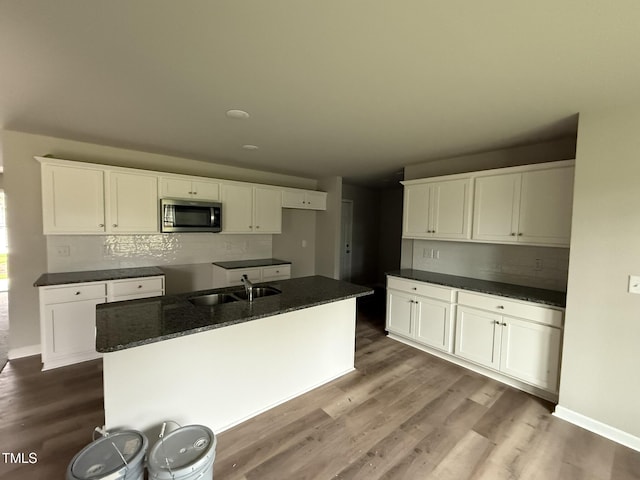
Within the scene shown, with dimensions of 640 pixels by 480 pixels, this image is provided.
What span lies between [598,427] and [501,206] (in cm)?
200

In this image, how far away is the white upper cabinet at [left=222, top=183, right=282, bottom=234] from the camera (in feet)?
13.9

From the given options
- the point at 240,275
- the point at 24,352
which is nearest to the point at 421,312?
the point at 240,275

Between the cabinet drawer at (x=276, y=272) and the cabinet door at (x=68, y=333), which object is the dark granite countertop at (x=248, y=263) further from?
the cabinet door at (x=68, y=333)

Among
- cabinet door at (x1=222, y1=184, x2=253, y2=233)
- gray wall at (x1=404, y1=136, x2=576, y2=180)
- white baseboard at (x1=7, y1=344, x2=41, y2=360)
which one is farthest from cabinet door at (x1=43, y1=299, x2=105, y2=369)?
gray wall at (x1=404, y1=136, x2=576, y2=180)

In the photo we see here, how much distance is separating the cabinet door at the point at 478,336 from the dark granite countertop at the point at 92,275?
356 cm

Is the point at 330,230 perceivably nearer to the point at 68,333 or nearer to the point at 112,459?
the point at 68,333

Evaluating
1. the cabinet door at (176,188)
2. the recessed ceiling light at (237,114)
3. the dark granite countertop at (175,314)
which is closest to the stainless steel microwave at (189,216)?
the cabinet door at (176,188)

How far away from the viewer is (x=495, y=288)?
299 centimetres

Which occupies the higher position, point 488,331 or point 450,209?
point 450,209

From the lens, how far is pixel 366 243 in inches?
277

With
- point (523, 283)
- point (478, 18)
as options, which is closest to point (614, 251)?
point (523, 283)

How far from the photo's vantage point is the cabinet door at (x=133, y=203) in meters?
3.35

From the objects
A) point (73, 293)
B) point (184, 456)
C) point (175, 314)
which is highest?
point (175, 314)

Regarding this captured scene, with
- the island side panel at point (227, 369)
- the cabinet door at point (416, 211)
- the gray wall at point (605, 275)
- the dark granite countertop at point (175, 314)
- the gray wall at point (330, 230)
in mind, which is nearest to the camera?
the dark granite countertop at point (175, 314)
